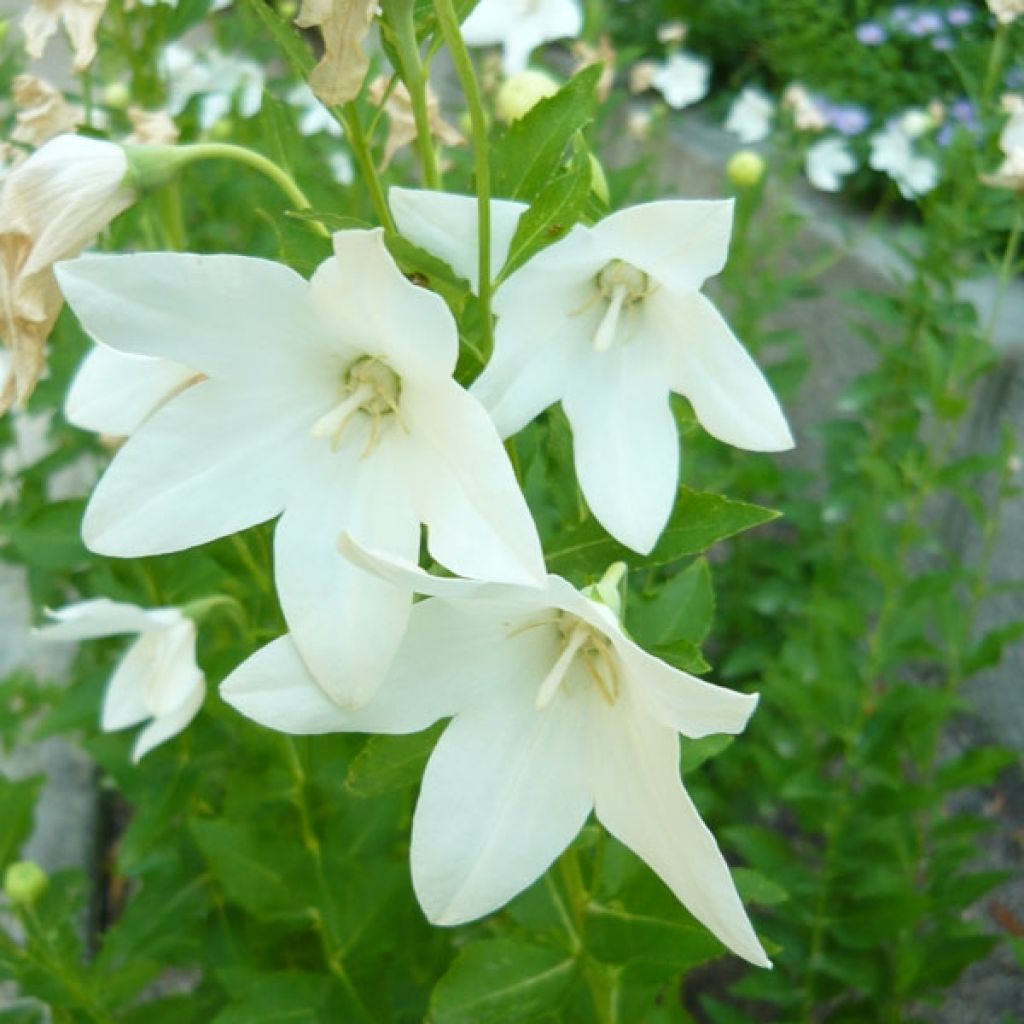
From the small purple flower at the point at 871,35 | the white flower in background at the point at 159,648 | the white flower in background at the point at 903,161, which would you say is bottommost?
the white flower in background at the point at 903,161

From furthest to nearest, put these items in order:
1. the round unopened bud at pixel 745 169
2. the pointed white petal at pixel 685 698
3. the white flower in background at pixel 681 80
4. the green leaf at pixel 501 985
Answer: the white flower in background at pixel 681 80 < the round unopened bud at pixel 745 169 < the green leaf at pixel 501 985 < the pointed white petal at pixel 685 698

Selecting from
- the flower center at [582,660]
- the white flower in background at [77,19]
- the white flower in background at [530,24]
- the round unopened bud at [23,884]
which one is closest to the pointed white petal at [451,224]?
the flower center at [582,660]

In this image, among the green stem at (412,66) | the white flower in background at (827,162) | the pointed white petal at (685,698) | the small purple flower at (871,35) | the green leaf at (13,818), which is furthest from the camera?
the small purple flower at (871,35)

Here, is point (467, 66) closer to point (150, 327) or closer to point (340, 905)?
point (150, 327)

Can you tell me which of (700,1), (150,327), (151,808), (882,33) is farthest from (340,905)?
(700,1)

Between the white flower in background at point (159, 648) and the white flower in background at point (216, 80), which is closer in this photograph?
the white flower in background at point (159, 648)

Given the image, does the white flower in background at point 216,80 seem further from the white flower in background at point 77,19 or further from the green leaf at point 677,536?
the green leaf at point 677,536

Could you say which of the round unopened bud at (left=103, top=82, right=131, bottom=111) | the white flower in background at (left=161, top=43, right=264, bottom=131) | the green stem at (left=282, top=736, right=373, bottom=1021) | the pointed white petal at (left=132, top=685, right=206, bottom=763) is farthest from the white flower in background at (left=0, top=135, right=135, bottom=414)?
the white flower in background at (left=161, top=43, right=264, bottom=131)
